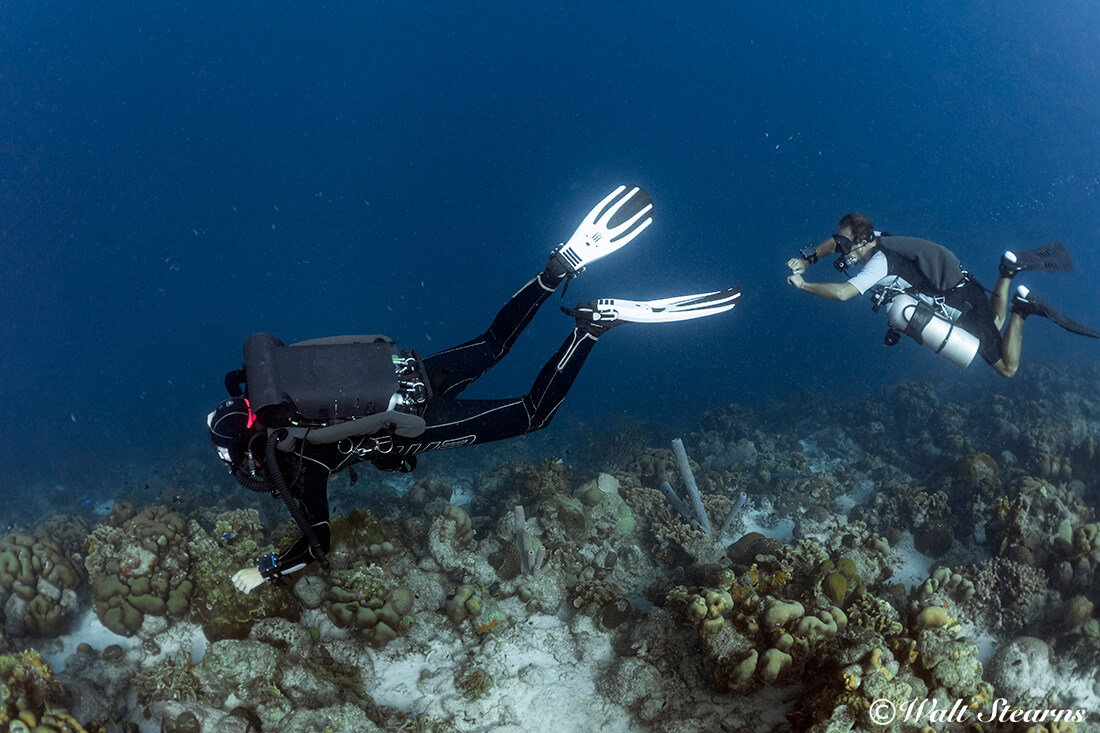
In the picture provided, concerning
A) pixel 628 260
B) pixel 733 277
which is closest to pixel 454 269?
pixel 628 260

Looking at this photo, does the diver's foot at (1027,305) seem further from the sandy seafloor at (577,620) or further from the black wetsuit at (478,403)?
the black wetsuit at (478,403)

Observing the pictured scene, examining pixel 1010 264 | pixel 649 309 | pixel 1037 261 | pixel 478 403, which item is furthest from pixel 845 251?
pixel 478 403

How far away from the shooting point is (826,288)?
22.2 ft

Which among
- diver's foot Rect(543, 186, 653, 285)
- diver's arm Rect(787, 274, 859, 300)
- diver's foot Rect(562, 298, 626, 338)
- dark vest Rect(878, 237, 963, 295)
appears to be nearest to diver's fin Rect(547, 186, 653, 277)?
diver's foot Rect(543, 186, 653, 285)

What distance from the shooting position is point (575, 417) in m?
21.3

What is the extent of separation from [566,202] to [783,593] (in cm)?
5643

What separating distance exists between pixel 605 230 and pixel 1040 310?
623cm

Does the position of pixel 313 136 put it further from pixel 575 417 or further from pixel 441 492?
pixel 441 492

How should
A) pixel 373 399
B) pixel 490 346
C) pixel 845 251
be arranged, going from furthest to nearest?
1. pixel 845 251
2. pixel 490 346
3. pixel 373 399

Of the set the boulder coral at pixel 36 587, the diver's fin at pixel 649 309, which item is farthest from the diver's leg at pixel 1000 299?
the boulder coral at pixel 36 587

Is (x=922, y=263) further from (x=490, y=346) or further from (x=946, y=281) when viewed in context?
(x=490, y=346)

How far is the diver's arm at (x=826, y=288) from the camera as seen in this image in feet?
21.5

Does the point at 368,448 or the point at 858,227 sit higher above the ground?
the point at 858,227

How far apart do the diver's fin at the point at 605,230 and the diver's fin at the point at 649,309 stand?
534mm
